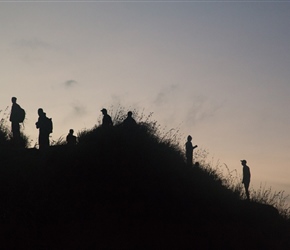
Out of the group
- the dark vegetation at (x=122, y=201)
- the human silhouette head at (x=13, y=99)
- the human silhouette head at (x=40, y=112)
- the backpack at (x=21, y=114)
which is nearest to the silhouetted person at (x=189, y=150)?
the dark vegetation at (x=122, y=201)

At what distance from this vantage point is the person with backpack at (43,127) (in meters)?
21.2

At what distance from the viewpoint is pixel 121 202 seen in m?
18.8

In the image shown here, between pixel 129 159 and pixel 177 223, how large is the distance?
384 cm

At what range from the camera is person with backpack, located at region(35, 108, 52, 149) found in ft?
69.5

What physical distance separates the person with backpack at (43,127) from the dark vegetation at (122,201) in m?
0.46

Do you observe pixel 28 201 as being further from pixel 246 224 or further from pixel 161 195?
pixel 246 224

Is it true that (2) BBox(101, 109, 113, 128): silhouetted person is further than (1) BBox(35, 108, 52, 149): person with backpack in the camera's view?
Yes

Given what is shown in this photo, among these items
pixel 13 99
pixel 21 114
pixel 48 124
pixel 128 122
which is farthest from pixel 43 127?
pixel 128 122

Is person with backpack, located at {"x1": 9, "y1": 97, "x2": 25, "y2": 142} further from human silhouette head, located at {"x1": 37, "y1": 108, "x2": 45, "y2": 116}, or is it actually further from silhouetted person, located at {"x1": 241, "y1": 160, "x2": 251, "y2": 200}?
silhouetted person, located at {"x1": 241, "y1": 160, "x2": 251, "y2": 200}

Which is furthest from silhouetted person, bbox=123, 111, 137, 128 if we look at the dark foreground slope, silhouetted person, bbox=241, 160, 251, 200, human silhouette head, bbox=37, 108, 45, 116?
silhouetted person, bbox=241, 160, 251, 200

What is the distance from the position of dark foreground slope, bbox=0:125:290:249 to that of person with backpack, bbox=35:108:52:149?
1.73 ft

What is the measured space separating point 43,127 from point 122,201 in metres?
4.72

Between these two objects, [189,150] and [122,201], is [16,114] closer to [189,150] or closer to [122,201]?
[122,201]

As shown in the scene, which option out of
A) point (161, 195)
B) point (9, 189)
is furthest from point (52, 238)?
point (161, 195)
